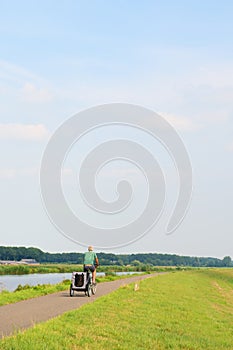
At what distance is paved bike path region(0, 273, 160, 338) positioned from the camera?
13422 millimetres

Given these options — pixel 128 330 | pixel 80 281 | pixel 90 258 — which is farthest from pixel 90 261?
pixel 128 330

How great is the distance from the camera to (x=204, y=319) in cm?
1803

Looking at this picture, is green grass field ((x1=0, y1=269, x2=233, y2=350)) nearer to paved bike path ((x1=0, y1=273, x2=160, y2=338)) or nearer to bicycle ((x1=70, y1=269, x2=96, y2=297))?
paved bike path ((x1=0, y1=273, x2=160, y2=338))

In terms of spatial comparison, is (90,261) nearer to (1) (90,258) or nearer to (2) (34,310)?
(1) (90,258)

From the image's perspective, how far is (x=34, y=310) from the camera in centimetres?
1695

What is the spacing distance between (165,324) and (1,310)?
5034 millimetres

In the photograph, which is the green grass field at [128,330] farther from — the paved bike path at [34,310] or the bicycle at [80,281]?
the bicycle at [80,281]

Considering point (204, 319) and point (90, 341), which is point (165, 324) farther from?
point (90, 341)

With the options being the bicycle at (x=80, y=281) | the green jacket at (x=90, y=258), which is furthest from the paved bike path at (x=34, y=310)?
the green jacket at (x=90, y=258)

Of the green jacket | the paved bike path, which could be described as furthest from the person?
the paved bike path

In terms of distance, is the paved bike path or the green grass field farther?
the paved bike path

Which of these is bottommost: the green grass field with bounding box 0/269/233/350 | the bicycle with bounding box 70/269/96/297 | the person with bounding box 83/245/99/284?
the green grass field with bounding box 0/269/233/350

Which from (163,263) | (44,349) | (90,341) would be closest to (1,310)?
(90,341)

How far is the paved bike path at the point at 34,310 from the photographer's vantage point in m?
13.4
